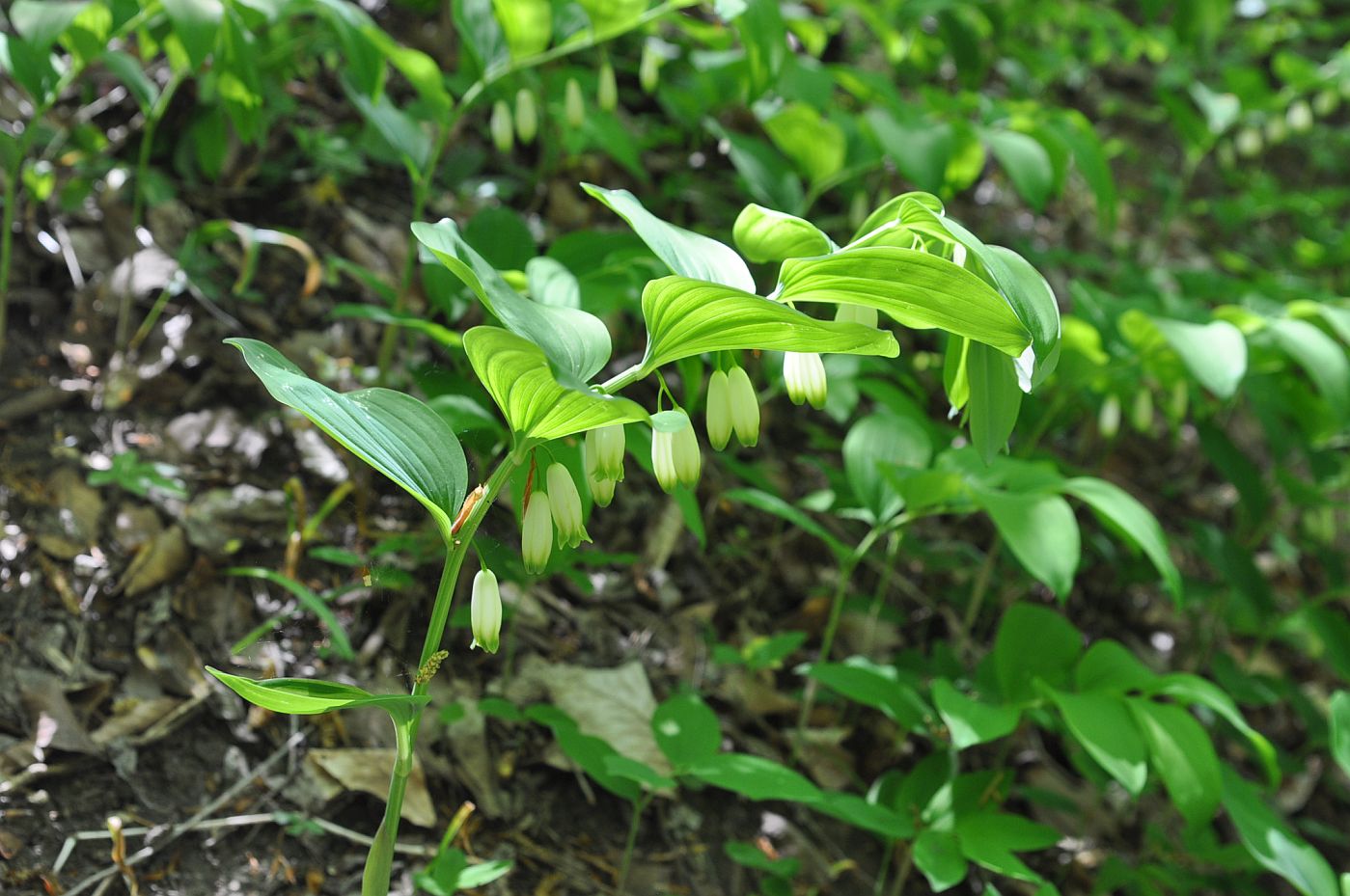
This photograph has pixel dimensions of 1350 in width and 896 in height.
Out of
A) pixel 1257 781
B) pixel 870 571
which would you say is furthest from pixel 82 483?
pixel 1257 781

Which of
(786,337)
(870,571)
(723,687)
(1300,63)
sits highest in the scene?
(786,337)

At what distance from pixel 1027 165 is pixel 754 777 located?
1.71 metres

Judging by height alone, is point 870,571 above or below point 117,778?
below

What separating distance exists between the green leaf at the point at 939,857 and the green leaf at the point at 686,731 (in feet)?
1.42

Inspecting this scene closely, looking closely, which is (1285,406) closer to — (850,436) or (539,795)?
(850,436)

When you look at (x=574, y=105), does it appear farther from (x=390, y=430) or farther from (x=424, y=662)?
(x=424, y=662)

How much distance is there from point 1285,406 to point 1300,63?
7.67 ft

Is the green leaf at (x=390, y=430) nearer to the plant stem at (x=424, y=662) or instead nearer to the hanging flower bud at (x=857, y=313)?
the plant stem at (x=424, y=662)

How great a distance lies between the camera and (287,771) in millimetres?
1988

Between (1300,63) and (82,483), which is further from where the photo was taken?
(1300,63)

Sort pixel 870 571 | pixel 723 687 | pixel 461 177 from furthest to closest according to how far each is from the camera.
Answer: pixel 461 177 → pixel 870 571 → pixel 723 687

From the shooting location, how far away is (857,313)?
145 centimetres

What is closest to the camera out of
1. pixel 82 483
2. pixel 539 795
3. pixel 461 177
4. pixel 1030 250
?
pixel 539 795

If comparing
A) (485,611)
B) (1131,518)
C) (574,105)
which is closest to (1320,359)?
(1131,518)
